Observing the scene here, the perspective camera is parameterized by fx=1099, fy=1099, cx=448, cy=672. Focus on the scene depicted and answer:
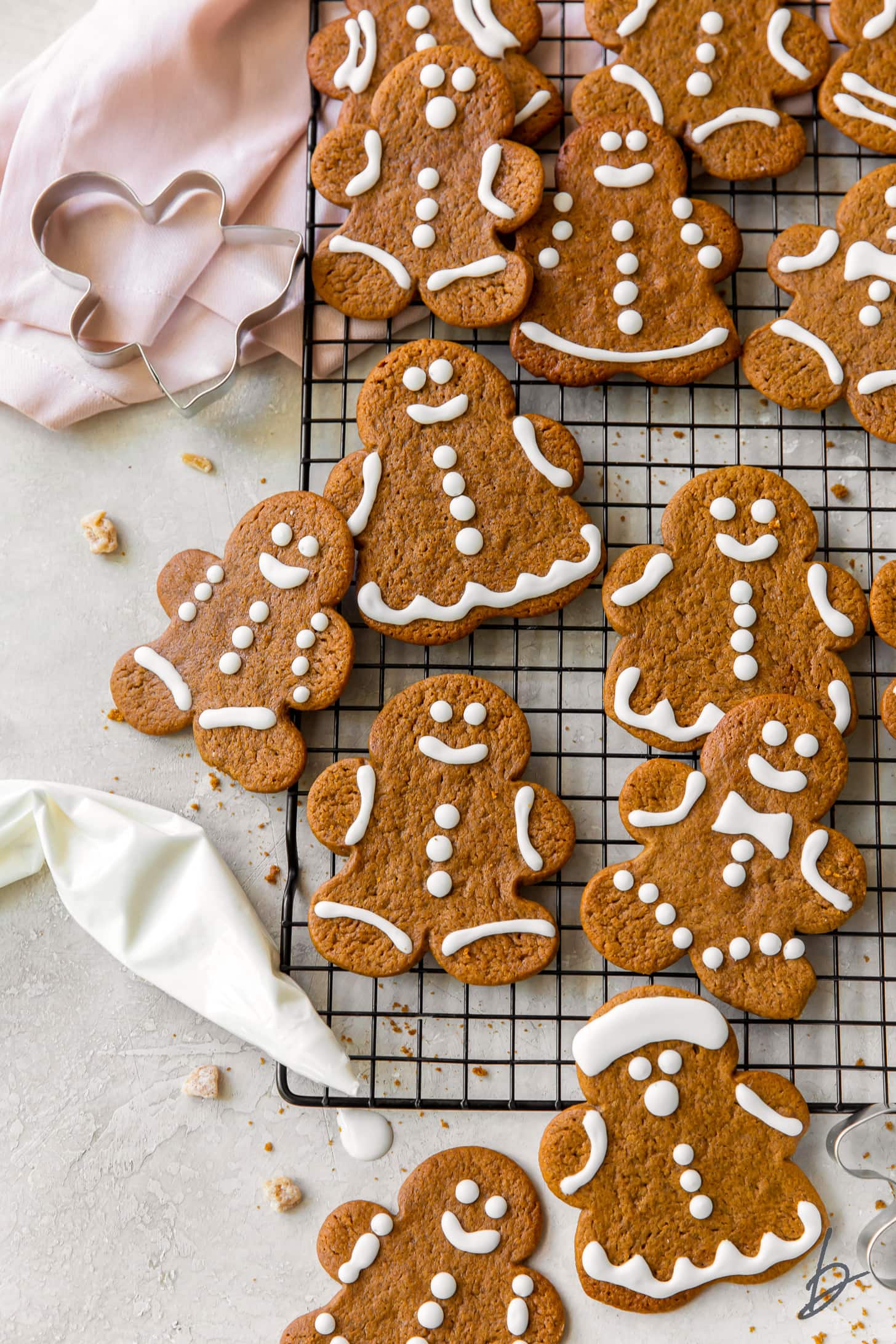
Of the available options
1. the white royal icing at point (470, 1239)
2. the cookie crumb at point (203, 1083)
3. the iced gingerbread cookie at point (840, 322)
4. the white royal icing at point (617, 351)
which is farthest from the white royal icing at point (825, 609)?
the cookie crumb at point (203, 1083)

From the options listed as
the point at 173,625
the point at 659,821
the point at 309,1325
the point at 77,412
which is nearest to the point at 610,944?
the point at 659,821

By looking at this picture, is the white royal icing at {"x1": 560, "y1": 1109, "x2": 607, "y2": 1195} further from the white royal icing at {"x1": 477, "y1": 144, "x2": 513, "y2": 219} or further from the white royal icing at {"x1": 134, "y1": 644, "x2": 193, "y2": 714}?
the white royal icing at {"x1": 477, "y1": 144, "x2": 513, "y2": 219}

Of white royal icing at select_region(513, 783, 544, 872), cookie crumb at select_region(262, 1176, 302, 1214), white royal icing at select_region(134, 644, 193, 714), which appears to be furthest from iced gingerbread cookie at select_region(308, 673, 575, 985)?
cookie crumb at select_region(262, 1176, 302, 1214)

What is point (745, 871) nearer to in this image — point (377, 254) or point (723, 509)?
point (723, 509)

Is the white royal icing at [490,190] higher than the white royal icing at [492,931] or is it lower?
higher

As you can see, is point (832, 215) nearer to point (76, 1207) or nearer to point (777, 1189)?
point (777, 1189)

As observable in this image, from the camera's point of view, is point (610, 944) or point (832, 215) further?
point (832, 215)

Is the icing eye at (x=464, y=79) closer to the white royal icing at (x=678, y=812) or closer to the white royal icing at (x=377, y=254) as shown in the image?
the white royal icing at (x=377, y=254)
